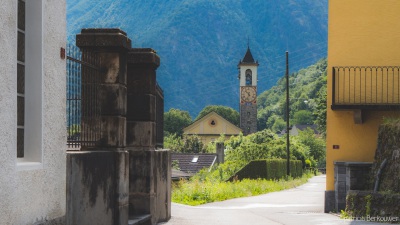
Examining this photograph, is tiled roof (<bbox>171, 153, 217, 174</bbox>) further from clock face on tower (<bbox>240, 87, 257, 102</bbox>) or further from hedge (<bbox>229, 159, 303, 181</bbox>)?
clock face on tower (<bbox>240, 87, 257, 102</bbox>)

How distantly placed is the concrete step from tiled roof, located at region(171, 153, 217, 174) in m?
53.6

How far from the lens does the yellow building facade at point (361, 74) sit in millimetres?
21219

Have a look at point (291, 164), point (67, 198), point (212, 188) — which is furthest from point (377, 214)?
point (291, 164)

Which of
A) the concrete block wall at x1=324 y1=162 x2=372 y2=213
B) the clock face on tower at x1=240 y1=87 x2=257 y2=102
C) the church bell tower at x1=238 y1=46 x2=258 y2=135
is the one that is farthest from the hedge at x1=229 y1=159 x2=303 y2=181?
the clock face on tower at x1=240 y1=87 x2=257 y2=102

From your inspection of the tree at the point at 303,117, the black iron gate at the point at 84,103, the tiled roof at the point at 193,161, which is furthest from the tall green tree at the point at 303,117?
the black iron gate at the point at 84,103

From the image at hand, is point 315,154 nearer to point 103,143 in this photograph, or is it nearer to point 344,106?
point 344,106

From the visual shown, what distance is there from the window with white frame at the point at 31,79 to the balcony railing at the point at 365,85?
1329 cm

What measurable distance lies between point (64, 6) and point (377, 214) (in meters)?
10.0

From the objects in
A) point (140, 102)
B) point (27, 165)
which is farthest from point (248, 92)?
point (27, 165)

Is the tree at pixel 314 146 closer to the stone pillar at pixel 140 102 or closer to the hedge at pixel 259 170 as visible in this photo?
the hedge at pixel 259 170

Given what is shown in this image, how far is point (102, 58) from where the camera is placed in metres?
13.0

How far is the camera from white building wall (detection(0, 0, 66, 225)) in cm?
754

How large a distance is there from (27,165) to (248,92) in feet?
439

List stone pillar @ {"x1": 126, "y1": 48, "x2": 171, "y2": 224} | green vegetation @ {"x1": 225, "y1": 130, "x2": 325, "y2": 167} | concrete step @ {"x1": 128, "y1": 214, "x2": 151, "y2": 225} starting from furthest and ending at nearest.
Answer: green vegetation @ {"x1": 225, "y1": 130, "x2": 325, "y2": 167} → stone pillar @ {"x1": 126, "y1": 48, "x2": 171, "y2": 224} → concrete step @ {"x1": 128, "y1": 214, "x2": 151, "y2": 225}
